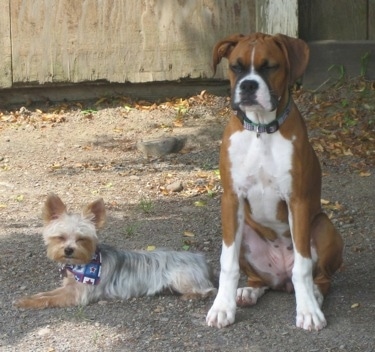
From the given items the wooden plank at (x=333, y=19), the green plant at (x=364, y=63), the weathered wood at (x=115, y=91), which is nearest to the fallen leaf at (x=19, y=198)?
the weathered wood at (x=115, y=91)

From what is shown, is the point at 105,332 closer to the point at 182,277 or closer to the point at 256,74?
the point at 182,277

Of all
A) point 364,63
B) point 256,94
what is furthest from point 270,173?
point 364,63

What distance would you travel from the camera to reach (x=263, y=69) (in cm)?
545

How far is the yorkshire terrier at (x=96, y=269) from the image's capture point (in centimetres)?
587

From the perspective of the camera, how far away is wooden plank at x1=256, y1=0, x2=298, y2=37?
9.81 meters

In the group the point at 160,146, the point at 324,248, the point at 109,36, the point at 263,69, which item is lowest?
the point at 324,248

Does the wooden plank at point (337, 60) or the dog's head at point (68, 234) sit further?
the wooden plank at point (337, 60)

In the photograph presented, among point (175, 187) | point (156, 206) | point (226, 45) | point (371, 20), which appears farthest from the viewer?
point (371, 20)

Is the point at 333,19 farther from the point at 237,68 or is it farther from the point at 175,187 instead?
the point at 237,68

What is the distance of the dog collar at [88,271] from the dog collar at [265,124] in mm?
1246

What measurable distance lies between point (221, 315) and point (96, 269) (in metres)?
0.88

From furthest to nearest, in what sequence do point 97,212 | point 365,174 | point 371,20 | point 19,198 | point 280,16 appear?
point 371,20
point 280,16
point 365,174
point 19,198
point 97,212

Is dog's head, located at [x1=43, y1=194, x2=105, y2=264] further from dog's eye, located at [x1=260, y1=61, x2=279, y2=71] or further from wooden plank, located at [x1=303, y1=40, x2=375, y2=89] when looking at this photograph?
wooden plank, located at [x1=303, y1=40, x2=375, y2=89]

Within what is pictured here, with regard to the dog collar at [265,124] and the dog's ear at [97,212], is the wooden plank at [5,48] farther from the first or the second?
the dog collar at [265,124]
